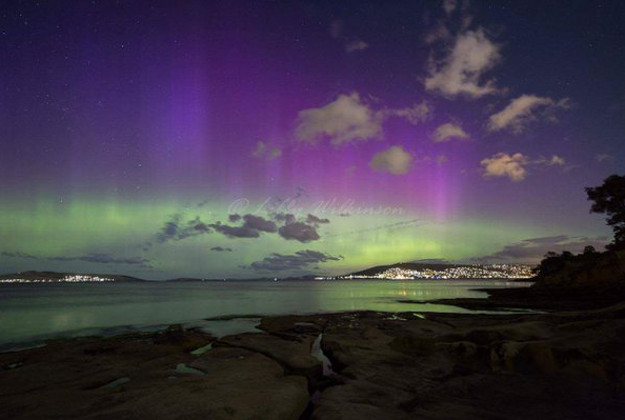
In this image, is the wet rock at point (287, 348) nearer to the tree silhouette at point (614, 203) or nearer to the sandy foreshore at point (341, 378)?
the sandy foreshore at point (341, 378)

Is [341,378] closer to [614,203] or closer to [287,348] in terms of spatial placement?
[287,348]

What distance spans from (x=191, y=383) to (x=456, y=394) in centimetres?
874

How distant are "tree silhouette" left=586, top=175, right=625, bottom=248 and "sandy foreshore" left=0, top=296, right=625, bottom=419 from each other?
54.5 metres

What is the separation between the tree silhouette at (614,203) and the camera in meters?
60.8

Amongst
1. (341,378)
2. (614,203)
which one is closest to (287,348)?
(341,378)

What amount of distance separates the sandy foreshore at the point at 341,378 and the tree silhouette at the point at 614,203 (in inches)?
2145

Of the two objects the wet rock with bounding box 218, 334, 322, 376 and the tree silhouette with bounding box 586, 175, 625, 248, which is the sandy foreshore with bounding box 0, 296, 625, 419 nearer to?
the wet rock with bounding box 218, 334, 322, 376

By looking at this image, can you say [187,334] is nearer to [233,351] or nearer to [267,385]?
[233,351]

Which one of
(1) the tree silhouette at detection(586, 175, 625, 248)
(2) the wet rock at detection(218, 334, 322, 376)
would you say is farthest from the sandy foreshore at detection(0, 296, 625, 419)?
(1) the tree silhouette at detection(586, 175, 625, 248)

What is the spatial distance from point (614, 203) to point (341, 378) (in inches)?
2768

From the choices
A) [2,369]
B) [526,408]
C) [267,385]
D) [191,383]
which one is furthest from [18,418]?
[526,408]

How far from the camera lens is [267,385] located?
487 inches

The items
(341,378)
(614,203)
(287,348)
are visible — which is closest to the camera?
(341,378)

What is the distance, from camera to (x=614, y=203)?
61.4 m
